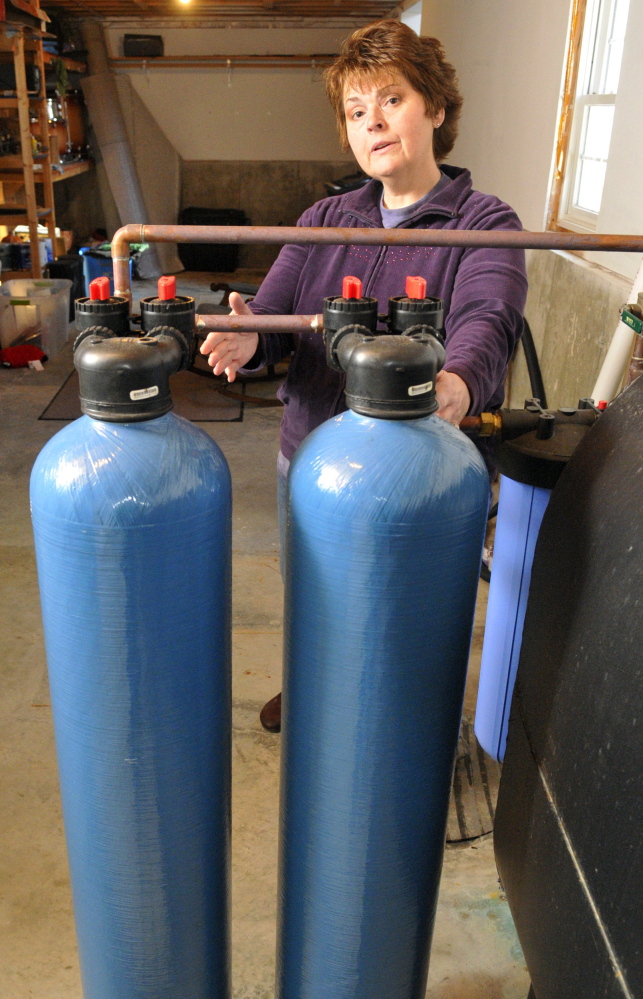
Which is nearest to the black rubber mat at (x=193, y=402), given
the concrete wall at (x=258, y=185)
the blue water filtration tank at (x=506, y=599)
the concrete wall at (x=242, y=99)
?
the blue water filtration tank at (x=506, y=599)

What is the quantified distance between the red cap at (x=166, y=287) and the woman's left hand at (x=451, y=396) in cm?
36

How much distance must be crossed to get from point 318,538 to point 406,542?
0.32 ft

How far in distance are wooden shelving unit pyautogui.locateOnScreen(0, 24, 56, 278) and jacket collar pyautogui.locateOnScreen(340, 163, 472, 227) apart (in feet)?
16.5

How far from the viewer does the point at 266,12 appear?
8.52 meters

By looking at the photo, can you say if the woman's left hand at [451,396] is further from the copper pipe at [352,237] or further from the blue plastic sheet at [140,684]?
the blue plastic sheet at [140,684]

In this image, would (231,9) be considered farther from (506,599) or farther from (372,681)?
(372,681)

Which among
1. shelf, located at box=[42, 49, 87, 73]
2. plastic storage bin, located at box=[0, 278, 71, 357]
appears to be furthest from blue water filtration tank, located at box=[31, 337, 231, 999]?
shelf, located at box=[42, 49, 87, 73]

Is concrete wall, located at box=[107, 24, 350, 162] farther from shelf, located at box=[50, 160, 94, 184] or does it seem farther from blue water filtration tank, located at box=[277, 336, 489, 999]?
blue water filtration tank, located at box=[277, 336, 489, 999]

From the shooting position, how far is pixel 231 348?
1340 mm

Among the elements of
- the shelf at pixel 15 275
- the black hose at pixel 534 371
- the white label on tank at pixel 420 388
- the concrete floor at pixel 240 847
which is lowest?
the concrete floor at pixel 240 847

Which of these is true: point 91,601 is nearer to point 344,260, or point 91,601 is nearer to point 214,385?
point 344,260

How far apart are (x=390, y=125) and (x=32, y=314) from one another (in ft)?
15.0

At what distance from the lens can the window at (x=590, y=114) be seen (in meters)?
2.96

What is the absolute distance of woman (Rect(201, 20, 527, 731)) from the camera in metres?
1.33
